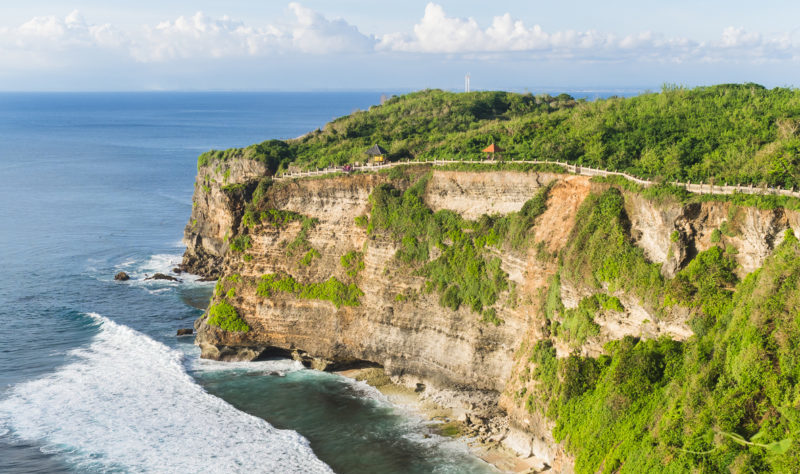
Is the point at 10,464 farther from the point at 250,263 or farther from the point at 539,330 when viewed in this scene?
the point at 539,330

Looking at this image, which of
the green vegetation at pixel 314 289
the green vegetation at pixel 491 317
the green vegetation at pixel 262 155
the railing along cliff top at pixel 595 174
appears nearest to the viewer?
the railing along cliff top at pixel 595 174

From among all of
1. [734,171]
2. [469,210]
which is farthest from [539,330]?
[734,171]

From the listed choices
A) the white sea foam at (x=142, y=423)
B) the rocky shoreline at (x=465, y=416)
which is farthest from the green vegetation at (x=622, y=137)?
the white sea foam at (x=142, y=423)

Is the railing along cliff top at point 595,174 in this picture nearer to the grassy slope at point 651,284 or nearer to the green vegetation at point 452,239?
the grassy slope at point 651,284

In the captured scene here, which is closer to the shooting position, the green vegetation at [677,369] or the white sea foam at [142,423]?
the green vegetation at [677,369]

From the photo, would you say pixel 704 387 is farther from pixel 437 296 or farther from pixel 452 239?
pixel 452 239

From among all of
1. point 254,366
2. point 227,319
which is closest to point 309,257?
point 227,319

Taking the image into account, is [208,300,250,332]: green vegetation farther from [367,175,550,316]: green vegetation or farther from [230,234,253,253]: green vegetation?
[367,175,550,316]: green vegetation
